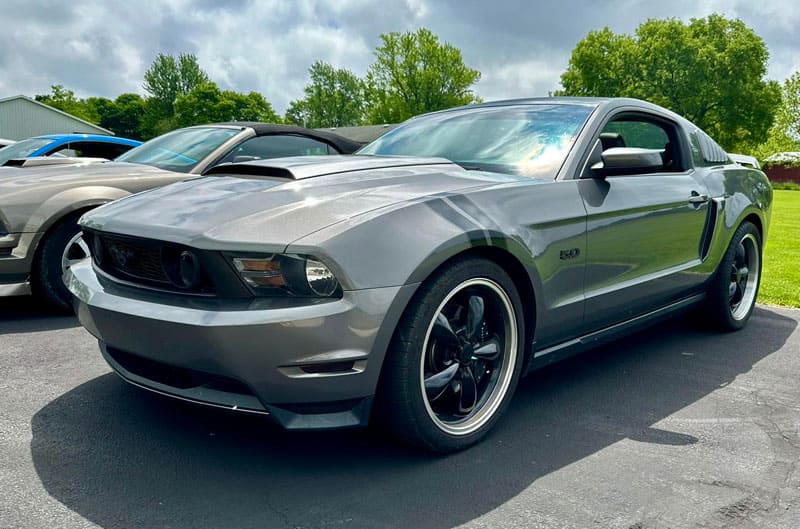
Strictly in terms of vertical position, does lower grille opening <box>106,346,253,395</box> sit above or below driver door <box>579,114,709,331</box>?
below

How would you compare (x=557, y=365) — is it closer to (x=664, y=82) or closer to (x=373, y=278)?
(x=373, y=278)

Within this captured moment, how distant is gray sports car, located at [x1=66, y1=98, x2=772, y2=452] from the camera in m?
2.18

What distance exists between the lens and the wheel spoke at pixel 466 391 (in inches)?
104

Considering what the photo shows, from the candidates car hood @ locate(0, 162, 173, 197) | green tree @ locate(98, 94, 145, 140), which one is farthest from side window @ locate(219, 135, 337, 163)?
green tree @ locate(98, 94, 145, 140)

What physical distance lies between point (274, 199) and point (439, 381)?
892 millimetres

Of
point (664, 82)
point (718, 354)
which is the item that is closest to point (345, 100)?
point (664, 82)

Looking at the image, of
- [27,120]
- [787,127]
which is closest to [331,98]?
[27,120]

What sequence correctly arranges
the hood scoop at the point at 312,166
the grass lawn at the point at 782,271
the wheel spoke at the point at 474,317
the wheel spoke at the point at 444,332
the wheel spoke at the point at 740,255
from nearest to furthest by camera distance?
the wheel spoke at the point at 444,332 < the wheel spoke at the point at 474,317 < the hood scoop at the point at 312,166 < the wheel spoke at the point at 740,255 < the grass lawn at the point at 782,271

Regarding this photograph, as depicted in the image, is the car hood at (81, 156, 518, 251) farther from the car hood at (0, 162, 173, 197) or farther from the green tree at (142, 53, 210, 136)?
the green tree at (142, 53, 210, 136)

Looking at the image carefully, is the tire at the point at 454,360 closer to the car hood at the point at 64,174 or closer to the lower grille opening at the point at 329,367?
the lower grille opening at the point at 329,367

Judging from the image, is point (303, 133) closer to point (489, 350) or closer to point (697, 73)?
point (489, 350)

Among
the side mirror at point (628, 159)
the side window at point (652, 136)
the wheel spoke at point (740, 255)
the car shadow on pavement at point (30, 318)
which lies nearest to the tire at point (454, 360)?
the side mirror at point (628, 159)

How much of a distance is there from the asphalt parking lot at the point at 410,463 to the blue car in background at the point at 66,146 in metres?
4.20

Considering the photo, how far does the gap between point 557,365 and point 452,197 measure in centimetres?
163
